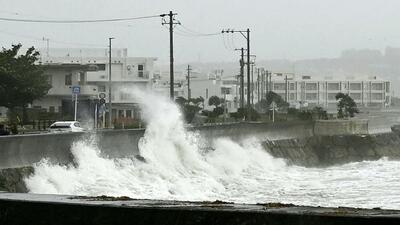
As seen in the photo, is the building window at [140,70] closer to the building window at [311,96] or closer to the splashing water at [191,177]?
the splashing water at [191,177]

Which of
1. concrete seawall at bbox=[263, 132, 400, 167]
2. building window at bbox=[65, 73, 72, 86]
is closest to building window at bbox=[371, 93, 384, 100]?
concrete seawall at bbox=[263, 132, 400, 167]

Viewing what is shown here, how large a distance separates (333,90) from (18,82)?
134 metres

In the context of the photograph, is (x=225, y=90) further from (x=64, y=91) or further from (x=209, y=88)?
(x=64, y=91)

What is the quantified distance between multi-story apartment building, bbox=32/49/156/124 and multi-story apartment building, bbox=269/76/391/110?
275ft

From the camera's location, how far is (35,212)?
651 centimetres

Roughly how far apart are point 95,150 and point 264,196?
5.87 meters

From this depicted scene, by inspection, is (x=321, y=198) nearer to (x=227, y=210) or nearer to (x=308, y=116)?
(x=227, y=210)

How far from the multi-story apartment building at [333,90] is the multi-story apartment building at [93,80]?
83.8 m

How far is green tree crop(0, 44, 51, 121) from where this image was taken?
57406 millimetres

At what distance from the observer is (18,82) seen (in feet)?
190

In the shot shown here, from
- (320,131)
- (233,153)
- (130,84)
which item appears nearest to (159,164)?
(233,153)

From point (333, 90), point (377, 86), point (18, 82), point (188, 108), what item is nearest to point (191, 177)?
point (18, 82)

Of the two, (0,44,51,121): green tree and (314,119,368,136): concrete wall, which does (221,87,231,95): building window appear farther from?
(0,44,51,121): green tree

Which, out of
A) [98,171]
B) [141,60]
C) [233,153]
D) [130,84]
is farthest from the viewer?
[141,60]
